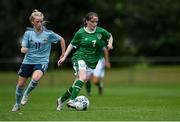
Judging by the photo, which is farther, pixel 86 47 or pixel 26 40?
pixel 86 47

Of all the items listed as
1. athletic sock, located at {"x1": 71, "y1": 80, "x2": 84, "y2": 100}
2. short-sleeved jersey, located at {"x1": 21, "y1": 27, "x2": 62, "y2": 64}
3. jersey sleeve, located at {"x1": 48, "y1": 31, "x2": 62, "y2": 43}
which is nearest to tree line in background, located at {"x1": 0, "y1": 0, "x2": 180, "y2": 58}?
jersey sleeve, located at {"x1": 48, "y1": 31, "x2": 62, "y2": 43}

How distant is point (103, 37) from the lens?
1667 cm

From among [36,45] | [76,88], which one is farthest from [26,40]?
[76,88]

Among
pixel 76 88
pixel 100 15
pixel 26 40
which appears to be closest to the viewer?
pixel 76 88

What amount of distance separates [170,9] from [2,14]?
11.8 m

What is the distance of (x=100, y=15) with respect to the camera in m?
52.6

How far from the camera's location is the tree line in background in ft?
168

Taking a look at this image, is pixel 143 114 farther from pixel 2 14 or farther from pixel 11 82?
pixel 2 14

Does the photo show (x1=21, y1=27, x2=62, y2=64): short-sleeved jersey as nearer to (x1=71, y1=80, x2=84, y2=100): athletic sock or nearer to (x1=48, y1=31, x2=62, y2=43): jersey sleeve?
(x1=48, y1=31, x2=62, y2=43): jersey sleeve

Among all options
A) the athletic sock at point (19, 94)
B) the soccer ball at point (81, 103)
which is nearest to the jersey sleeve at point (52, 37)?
the athletic sock at point (19, 94)

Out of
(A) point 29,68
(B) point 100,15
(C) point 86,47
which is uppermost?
(C) point 86,47

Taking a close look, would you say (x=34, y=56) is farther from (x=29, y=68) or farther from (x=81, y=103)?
(x=81, y=103)

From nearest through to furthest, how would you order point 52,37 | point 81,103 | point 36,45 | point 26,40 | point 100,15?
1. point 81,103
2. point 26,40
3. point 36,45
4. point 52,37
5. point 100,15

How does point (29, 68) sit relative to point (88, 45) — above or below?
below
